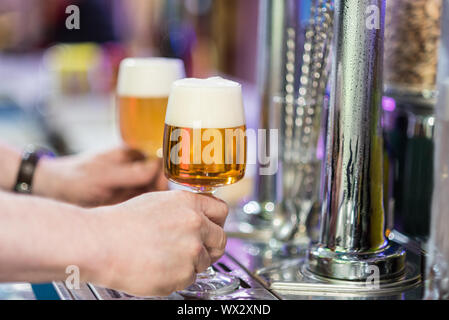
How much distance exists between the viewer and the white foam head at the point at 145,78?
4.88ft

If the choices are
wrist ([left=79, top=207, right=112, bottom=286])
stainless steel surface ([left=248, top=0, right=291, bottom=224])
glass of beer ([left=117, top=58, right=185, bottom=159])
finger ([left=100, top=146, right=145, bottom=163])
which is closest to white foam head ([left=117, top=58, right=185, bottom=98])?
glass of beer ([left=117, top=58, right=185, bottom=159])

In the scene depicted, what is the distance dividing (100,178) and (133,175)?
82mm

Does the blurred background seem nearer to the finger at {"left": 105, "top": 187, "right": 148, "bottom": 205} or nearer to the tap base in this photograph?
the finger at {"left": 105, "top": 187, "right": 148, "bottom": 205}

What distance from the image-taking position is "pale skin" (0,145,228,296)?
842 mm

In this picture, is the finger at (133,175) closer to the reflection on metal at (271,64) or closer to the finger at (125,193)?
the finger at (125,193)

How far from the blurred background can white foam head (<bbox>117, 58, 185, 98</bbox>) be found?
0.43 meters

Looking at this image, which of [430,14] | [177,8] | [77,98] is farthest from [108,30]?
[430,14]

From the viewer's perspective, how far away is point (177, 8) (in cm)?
473

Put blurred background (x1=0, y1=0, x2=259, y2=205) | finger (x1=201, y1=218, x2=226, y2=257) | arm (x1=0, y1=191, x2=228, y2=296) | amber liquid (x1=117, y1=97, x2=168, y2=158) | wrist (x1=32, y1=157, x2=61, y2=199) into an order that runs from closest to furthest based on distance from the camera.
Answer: arm (x1=0, y1=191, x2=228, y2=296) → finger (x1=201, y1=218, x2=226, y2=257) → amber liquid (x1=117, y1=97, x2=168, y2=158) → wrist (x1=32, y1=157, x2=61, y2=199) → blurred background (x1=0, y1=0, x2=259, y2=205)

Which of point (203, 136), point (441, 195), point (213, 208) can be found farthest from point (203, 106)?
point (441, 195)

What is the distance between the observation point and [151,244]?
0.88 metres

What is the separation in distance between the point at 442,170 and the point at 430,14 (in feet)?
1.01

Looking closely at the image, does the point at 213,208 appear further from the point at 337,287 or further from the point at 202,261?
the point at 337,287
